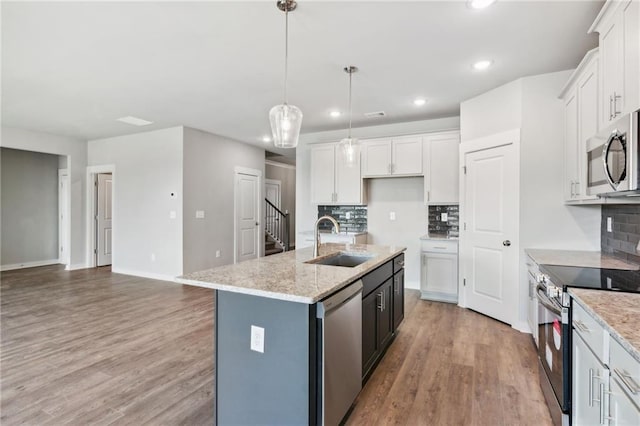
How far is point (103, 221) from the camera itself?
710 cm

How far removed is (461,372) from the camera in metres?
2.52

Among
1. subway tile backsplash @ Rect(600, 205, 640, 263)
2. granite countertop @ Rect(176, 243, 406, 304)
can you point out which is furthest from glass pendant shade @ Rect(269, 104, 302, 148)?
subway tile backsplash @ Rect(600, 205, 640, 263)

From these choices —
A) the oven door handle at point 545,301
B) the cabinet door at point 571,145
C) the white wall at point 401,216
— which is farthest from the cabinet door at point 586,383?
the white wall at point 401,216

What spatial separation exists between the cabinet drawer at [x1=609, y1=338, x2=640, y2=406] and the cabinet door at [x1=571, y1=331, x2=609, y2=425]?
0.10 metres

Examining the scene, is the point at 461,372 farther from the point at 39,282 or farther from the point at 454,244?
the point at 39,282

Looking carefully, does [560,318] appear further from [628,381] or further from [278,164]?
[278,164]

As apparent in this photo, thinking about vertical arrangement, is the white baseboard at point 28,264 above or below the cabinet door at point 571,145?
below

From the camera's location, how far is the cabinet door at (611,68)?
1.90 metres

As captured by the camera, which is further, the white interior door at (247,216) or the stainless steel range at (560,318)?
the white interior door at (247,216)

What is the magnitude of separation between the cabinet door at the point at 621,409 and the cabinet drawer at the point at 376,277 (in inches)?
51.1

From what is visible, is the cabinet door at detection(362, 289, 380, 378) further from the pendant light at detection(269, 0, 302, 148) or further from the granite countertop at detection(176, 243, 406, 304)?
the pendant light at detection(269, 0, 302, 148)

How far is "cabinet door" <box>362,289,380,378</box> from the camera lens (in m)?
2.26

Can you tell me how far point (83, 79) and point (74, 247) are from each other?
14.8 ft

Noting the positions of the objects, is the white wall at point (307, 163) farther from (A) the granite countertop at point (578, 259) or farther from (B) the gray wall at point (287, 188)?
(B) the gray wall at point (287, 188)
